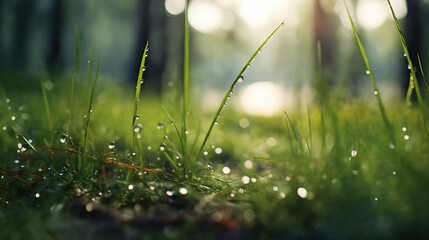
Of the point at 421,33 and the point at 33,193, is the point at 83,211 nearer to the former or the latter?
the point at 33,193

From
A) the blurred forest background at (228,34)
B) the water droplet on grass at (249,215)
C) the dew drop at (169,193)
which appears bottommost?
the water droplet on grass at (249,215)

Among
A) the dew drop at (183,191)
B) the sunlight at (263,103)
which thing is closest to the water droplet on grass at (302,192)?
the dew drop at (183,191)

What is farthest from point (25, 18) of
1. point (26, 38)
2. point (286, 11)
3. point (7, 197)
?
point (7, 197)

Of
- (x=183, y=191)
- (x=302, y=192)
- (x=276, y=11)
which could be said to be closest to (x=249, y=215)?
(x=302, y=192)

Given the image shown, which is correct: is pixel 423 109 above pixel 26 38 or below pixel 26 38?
below

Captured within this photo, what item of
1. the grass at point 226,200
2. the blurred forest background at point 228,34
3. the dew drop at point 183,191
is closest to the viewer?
the grass at point 226,200

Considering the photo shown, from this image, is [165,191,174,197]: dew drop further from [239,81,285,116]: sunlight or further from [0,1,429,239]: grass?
[239,81,285,116]: sunlight

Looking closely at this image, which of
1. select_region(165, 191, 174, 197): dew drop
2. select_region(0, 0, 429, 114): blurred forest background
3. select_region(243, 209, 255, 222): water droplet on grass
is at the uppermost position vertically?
select_region(0, 0, 429, 114): blurred forest background

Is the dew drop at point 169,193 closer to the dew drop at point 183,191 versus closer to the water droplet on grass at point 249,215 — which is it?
the dew drop at point 183,191

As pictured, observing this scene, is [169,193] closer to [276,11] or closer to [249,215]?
[249,215]

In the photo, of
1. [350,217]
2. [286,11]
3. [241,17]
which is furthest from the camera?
[241,17]

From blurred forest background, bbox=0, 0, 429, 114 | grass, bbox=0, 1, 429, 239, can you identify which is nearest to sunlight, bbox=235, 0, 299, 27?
blurred forest background, bbox=0, 0, 429, 114
